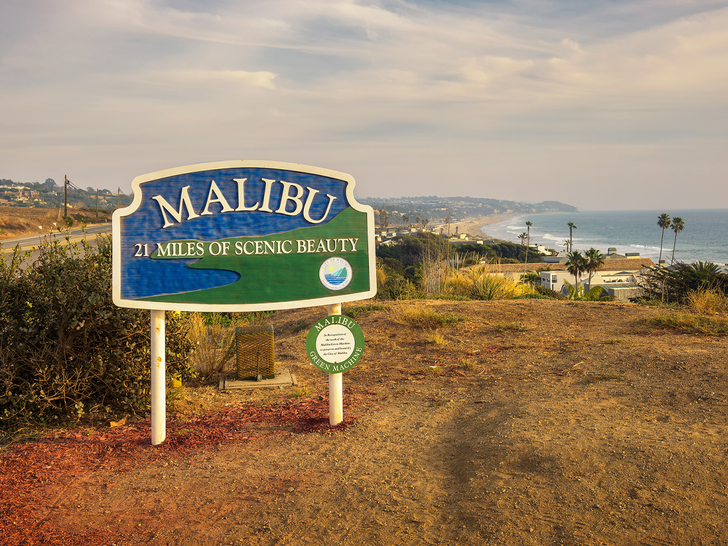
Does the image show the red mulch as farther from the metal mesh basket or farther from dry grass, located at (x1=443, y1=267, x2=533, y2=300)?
dry grass, located at (x1=443, y1=267, x2=533, y2=300)

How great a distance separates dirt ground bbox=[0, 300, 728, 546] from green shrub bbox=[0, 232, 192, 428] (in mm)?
427

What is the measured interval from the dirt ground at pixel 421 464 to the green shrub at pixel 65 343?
1.40 ft

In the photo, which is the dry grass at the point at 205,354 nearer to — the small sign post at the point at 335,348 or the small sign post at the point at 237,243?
the small sign post at the point at 237,243

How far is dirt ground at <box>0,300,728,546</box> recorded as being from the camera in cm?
331

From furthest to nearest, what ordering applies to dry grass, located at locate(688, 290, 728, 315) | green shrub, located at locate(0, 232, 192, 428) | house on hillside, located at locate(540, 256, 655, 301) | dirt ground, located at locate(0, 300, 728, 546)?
house on hillside, located at locate(540, 256, 655, 301)
dry grass, located at locate(688, 290, 728, 315)
green shrub, located at locate(0, 232, 192, 428)
dirt ground, located at locate(0, 300, 728, 546)

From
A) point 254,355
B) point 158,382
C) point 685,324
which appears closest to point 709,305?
point 685,324

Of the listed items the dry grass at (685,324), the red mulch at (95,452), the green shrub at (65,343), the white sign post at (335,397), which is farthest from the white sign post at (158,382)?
the dry grass at (685,324)

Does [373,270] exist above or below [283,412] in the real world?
above

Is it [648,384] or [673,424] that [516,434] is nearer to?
[673,424]

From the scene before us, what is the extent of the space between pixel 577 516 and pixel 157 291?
389 cm

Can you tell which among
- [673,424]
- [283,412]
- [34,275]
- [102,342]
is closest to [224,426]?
[283,412]

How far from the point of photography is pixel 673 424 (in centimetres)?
454

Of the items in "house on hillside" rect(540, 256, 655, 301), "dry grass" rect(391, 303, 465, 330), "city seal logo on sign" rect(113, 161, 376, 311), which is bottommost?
"house on hillside" rect(540, 256, 655, 301)

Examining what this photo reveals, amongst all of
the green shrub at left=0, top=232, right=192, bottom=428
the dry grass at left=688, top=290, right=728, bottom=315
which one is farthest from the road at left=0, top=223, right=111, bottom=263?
the dry grass at left=688, top=290, right=728, bottom=315
